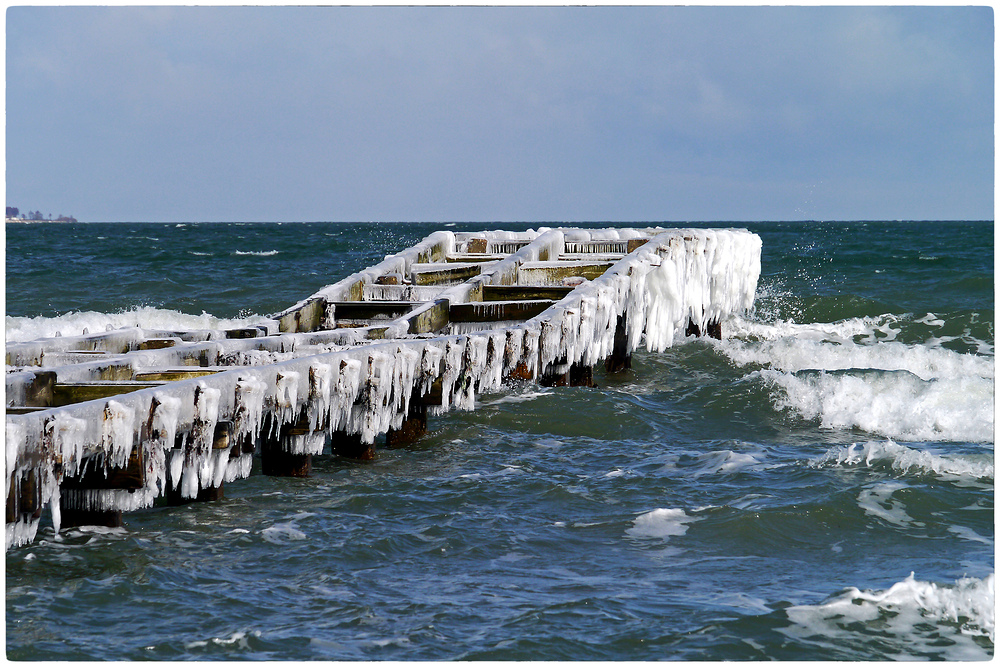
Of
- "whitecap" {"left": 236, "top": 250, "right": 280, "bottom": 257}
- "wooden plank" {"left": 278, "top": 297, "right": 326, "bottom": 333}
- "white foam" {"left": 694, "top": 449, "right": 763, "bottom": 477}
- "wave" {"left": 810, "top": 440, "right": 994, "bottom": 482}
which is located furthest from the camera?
"whitecap" {"left": 236, "top": 250, "right": 280, "bottom": 257}

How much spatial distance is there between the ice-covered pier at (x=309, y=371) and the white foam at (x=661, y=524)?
2.34 metres

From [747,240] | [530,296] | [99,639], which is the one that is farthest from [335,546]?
[747,240]

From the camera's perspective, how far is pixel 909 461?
8.23 metres

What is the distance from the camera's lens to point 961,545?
20.9ft

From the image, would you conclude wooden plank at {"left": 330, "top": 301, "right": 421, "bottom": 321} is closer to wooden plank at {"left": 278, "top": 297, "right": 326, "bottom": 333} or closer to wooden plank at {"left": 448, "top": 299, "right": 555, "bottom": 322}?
wooden plank at {"left": 278, "top": 297, "right": 326, "bottom": 333}

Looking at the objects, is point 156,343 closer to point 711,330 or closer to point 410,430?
point 410,430

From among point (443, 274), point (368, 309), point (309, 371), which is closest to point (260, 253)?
point (443, 274)

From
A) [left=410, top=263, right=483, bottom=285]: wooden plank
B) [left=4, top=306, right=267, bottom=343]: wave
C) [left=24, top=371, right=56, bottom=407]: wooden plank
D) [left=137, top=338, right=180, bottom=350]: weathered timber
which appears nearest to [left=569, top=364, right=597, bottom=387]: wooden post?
[left=410, top=263, right=483, bottom=285]: wooden plank

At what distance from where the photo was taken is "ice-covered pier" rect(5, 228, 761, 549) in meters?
5.56

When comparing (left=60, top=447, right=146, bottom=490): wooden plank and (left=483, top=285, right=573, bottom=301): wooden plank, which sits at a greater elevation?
(left=483, top=285, right=573, bottom=301): wooden plank

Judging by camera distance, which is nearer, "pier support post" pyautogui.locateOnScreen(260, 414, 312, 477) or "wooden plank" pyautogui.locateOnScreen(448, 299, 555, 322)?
"pier support post" pyautogui.locateOnScreen(260, 414, 312, 477)

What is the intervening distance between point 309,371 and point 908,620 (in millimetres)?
4257

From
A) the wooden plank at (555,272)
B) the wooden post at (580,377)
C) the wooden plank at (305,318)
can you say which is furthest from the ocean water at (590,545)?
the wooden plank at (555,272)

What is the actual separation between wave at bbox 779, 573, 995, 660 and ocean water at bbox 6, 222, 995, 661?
0.05 feet
